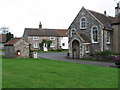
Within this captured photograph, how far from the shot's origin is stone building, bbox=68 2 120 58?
3014cm

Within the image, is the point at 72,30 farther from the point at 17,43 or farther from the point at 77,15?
the point at 17,43

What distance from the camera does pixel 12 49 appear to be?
28.6 meters

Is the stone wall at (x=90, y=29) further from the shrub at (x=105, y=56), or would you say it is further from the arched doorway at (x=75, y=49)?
the shrub at (x=105, y=56)

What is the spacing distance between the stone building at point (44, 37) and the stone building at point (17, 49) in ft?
79.8

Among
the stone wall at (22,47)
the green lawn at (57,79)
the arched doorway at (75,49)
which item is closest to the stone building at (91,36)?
the arched doorway at (75,49)

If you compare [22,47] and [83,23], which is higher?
[83,23]

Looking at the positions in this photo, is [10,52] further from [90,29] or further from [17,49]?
[90,29]

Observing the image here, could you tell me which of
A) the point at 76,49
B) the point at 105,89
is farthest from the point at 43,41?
the point at 105,89

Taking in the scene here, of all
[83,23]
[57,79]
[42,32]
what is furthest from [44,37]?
[57,79]

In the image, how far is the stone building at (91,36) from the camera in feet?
98.9

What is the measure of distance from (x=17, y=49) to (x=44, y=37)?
29.5 m

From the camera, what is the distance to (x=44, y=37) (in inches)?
2285

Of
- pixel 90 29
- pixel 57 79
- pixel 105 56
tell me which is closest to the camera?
pixel 57 79

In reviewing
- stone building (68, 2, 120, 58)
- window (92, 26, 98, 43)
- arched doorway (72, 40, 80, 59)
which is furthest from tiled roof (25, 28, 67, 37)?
window (92, 26, 98, 43)
